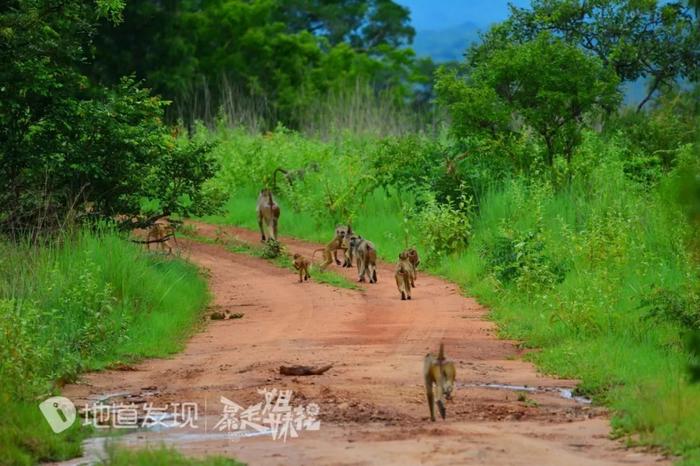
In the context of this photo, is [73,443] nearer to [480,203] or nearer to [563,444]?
[563,444]

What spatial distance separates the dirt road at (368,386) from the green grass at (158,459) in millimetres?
351

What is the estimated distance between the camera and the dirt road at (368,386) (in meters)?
9.16

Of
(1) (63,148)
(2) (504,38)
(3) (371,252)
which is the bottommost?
(3) (371,252)

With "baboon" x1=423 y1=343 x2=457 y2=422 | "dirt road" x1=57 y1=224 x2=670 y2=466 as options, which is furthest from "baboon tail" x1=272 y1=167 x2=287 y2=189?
"baboon" x1=423 y1=343 x2=457 y2=422

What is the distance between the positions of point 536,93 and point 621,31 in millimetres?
9256

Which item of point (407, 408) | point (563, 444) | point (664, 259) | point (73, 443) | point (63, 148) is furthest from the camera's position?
point (63, 148)

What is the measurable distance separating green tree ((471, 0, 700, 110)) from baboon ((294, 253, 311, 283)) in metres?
12.6

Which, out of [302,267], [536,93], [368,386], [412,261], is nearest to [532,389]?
[368,386]

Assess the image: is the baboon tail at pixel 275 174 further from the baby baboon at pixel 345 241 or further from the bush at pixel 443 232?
the bush at pixel 443 232

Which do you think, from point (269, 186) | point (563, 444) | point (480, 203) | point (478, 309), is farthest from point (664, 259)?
point (269, 186)

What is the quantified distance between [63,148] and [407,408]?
8.90 meters

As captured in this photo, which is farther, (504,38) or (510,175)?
(504,38)

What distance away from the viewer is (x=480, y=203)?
75.6 ft
